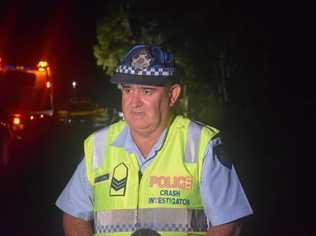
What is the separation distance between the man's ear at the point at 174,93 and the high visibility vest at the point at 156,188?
120mm

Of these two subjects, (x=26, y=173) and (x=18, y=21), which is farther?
(x=18, y=21)

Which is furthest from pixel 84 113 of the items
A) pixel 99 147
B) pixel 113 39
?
pixel 99 147

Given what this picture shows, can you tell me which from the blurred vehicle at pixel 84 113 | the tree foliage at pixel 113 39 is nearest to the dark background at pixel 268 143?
the tree foliage at pixel 113 39

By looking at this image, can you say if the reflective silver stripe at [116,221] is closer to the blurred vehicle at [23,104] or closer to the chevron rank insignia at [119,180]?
the chevron rank insignia at [119,180]

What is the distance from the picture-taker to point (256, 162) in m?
16.2

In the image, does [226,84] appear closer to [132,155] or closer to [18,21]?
[132,155]

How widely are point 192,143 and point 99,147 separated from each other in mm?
403

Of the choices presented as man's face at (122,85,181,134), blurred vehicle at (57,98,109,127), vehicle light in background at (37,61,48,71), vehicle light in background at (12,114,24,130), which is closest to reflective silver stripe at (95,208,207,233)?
man's face at (122,85,181,134)

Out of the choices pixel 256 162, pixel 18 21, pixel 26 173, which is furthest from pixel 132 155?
pixel 18 21

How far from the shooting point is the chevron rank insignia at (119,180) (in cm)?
339

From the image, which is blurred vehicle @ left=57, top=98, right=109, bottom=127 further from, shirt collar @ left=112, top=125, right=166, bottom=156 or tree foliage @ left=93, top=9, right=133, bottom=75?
shirt collar @ left=112, top=125, right=166, bottom=156

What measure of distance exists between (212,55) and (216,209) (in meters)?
20.5

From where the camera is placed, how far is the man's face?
3398 mm

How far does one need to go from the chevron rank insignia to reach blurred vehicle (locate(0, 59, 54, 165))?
1140 centimetres
